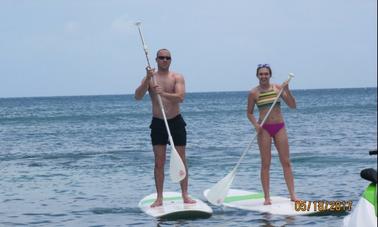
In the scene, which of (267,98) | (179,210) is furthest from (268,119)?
(179,210)

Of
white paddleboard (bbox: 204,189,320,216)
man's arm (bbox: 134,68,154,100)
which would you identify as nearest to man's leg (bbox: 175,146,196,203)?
white paddleboard (bbox: 204,189,320,216)

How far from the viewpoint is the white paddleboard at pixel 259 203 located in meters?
8.84

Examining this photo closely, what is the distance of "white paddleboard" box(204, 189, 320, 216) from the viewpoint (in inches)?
348

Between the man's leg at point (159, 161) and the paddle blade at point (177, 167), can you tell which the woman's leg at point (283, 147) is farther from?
the man's leg at point (159, 161)

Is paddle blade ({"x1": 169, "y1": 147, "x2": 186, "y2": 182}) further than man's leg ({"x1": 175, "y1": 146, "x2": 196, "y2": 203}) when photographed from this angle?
No

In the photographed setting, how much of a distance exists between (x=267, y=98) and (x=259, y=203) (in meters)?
1.47

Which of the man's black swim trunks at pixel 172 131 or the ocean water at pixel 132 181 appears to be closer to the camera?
the man's black swim trunks at pixel 172 131

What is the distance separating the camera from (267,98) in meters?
8.92

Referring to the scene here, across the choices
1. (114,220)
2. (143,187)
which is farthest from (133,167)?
(114,220)

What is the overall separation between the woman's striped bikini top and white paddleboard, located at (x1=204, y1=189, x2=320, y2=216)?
1287mm

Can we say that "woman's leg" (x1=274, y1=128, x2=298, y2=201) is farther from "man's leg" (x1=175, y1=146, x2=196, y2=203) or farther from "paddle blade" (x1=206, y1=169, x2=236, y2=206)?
"man's leg" (x1=175, y1=146, x2=196, y2=203)

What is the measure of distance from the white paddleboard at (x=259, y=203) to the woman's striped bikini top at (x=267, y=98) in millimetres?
1287

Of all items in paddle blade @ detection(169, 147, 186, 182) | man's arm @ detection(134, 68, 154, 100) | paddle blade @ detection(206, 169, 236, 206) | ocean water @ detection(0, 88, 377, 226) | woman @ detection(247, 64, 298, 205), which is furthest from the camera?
paddle blade @ detection(206, 169, 236, 206)

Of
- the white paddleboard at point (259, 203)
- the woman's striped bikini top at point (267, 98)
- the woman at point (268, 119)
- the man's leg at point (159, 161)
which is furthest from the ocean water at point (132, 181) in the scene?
the woman's striped bikini top at point (267, 98)
